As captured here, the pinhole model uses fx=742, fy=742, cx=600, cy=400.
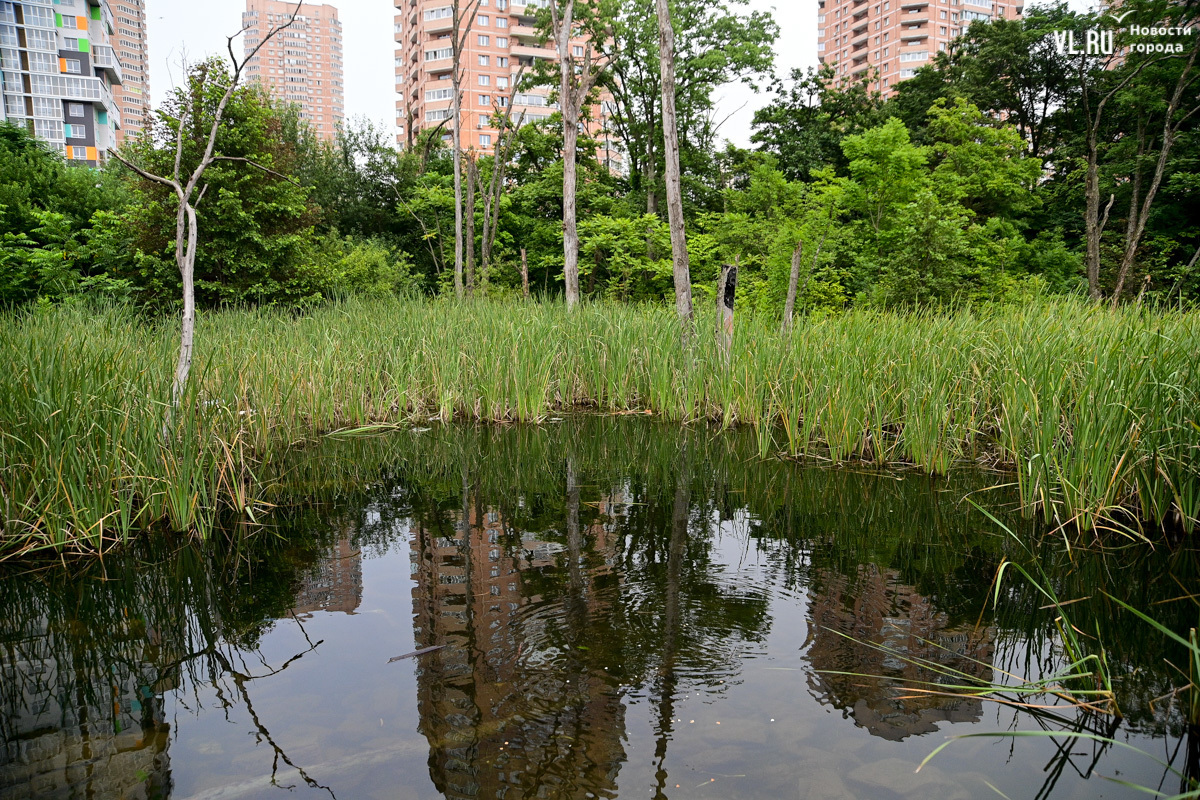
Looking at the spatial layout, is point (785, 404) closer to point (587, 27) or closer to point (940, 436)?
point (940, 436)

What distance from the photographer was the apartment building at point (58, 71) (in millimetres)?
39344

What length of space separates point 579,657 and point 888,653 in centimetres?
110

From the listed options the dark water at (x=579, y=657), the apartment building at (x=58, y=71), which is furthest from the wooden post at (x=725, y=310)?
the apartment building at (x=58, y=71)

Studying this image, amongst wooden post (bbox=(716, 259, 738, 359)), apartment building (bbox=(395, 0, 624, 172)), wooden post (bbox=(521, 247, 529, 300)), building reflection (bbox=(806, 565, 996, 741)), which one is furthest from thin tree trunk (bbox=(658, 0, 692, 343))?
apartment building (bbox=(395, 0, 624, 172))

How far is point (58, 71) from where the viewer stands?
134ft

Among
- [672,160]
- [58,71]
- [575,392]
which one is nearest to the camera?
[575,392]

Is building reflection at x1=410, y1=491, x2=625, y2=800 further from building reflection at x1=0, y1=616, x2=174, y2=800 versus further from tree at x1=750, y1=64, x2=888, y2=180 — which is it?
tree at x1=750, y1=64, x2=888, y2=180

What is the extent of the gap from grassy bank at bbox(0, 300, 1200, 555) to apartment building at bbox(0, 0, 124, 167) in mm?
40348

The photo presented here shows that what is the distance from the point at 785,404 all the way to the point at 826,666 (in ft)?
12.2

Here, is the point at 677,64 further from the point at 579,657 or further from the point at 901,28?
the point at 901,28

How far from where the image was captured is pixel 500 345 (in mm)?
7418

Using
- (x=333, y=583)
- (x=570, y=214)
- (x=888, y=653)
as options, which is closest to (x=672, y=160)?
(x=570, y=214)

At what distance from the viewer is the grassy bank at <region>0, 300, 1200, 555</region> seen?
143 inches

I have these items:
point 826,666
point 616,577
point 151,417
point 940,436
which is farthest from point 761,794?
point 940,436
